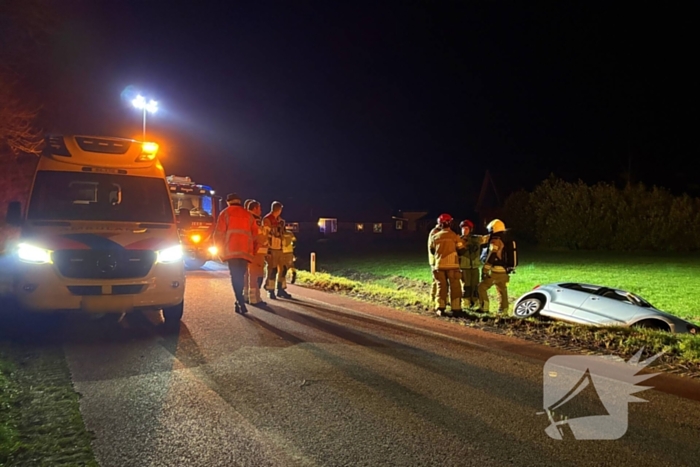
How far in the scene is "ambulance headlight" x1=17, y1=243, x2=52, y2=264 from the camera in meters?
6.83

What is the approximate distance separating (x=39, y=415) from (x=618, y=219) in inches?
1579

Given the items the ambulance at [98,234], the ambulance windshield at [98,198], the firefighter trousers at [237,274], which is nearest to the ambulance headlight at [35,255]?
the ambulance at [98,234]

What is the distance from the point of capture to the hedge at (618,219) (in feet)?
122

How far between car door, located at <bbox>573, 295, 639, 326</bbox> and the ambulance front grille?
24.7 ft

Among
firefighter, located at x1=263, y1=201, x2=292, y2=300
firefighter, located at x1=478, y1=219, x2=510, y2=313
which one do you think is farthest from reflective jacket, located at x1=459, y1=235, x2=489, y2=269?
firefighter, located at x1=263, y1=201, x2=292, y2=300

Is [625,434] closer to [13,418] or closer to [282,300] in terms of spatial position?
[13,418]

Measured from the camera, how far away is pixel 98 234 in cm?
714

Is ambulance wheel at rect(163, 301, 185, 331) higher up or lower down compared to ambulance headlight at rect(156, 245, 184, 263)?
lower down

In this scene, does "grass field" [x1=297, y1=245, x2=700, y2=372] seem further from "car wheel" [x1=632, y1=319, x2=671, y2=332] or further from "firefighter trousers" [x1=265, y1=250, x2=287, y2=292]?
"firefighter trousers" [x1=265, y1=250, x2=287, y2=292]

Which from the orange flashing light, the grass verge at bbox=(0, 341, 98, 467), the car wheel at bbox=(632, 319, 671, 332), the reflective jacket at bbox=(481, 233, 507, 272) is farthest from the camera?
the reflective jacket at bbox=(481, 233, 507, 272)

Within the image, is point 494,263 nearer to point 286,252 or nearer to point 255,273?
point 286,252

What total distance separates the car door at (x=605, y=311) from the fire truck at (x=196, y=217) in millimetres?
10924

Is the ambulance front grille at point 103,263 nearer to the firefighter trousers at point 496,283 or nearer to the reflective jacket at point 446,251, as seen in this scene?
the reflective jacket at point 446,251

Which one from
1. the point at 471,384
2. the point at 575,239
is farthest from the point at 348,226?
the point at 471,384
